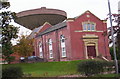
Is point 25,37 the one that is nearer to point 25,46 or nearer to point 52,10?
point 25,46

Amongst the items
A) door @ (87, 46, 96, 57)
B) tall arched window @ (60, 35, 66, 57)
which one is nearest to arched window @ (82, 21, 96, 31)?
door @ (87, 46, 96, 57)

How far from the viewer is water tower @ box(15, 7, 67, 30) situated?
2259 inches

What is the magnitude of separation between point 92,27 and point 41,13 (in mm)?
20181

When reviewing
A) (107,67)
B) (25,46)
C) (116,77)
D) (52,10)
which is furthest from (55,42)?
(116,77)

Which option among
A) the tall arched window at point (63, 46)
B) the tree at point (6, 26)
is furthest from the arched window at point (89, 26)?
the tree at point (6, 26)

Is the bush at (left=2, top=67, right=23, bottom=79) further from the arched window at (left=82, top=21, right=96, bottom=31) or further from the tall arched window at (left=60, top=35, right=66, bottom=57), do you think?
the arched window at (left=82, top=21, right=96, bottom=31)

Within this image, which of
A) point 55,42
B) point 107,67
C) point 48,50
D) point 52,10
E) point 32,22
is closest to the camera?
point 107,67

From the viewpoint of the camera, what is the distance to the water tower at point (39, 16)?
57375mm

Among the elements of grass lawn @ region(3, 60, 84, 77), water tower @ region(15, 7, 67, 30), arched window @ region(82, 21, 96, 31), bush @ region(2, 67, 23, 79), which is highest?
water tower @ region(15, 7, 67, 30)

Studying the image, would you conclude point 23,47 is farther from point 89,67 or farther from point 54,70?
point 89,67

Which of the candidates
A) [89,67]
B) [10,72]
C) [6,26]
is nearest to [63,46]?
[6,26]

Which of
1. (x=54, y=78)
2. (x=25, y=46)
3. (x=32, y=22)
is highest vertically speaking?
(x=32, y=22)

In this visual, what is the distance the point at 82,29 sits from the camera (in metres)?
40.7

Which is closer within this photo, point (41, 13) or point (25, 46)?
point (25, 46)
